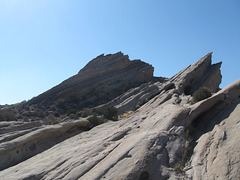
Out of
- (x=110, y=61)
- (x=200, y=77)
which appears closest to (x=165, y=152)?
(x=200, y=77)

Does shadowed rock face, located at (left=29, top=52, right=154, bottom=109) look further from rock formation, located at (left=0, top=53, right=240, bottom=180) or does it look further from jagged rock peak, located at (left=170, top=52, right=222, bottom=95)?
rock formation, located at (left=0, top=53, right=240, bottom=180)

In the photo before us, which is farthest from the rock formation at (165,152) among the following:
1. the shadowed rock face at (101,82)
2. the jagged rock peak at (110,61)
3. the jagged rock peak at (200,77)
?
the jagged rock peak at (110,61)

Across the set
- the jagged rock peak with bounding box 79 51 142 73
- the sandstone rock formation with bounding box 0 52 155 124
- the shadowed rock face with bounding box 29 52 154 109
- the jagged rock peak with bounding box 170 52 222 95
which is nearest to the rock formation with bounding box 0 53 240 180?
the jagged rock peak with bounding box 170 52 222 95

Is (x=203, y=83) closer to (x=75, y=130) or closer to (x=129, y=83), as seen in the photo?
(x=75, y=130)

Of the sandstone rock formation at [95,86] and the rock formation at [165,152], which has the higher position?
the sandstone rock formation at [95,86]

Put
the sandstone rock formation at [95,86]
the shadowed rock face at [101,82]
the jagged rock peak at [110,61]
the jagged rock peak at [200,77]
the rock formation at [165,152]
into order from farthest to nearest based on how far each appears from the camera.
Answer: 1. the jagged rock peak at [110,61]
2. the shadowed rock face at [101,82]
3. the sandstone rock formation at [95,86]
4. the jagged rock peak at [200,77]
5. the rock formation at [165,152]

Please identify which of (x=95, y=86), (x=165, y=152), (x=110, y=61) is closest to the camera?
(x=165, y=152)

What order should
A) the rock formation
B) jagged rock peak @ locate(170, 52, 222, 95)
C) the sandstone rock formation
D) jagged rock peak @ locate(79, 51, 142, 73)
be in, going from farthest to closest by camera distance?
1. jagged rock peak @ locate(79, 51, 142, 73)
2. the sandstone rock formation
3. jagged rock peak @ locate(170, 52, 222, 95)
4. the rock formation

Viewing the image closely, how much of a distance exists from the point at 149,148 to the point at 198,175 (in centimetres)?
224

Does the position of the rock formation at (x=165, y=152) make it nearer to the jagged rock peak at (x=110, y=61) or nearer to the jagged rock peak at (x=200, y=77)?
the jagged rock peak at (x=200, y=77)

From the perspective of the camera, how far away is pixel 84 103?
1750 inches

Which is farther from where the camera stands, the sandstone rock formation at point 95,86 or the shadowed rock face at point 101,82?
the shadowed rock face at point 101,82

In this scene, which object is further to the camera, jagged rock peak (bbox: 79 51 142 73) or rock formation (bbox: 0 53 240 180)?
jagged rock peak (bbox: 79 51 142 73)

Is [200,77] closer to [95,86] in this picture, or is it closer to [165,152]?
[165,152]
